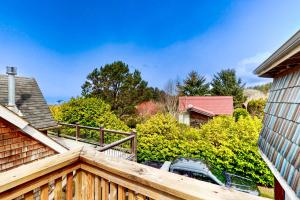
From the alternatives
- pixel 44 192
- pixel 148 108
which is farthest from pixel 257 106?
pixel 44 192

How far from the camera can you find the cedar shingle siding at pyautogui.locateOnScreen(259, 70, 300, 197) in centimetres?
183

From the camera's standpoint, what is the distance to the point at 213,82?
2594cm

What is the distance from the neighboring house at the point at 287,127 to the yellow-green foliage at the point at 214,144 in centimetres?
458

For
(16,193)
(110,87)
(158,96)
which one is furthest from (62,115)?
(16,193)

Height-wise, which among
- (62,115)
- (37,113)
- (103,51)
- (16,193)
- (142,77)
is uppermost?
(103,51)

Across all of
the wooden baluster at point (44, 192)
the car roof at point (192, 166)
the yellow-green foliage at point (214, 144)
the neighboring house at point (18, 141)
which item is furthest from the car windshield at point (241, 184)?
the wooden baluster at point (44, 192)

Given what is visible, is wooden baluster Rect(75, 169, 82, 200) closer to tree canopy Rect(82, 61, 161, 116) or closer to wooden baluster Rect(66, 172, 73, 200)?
wooden baluster Rect(66, 172, 73, 200)

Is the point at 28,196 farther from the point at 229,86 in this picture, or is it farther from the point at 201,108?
the point at 229,86

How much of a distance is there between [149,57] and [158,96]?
7996mm

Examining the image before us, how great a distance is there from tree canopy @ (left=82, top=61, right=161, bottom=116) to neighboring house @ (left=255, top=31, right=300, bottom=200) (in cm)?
1732

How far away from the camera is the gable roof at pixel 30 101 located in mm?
7641

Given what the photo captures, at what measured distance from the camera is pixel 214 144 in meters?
7.58

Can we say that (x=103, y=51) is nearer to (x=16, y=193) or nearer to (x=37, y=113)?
(x=37, y=113)

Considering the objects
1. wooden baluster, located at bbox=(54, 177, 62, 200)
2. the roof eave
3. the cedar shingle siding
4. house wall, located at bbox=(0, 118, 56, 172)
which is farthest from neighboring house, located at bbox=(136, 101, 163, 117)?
wooden baluster, located at bbox=(54, 177, 62, 200)
